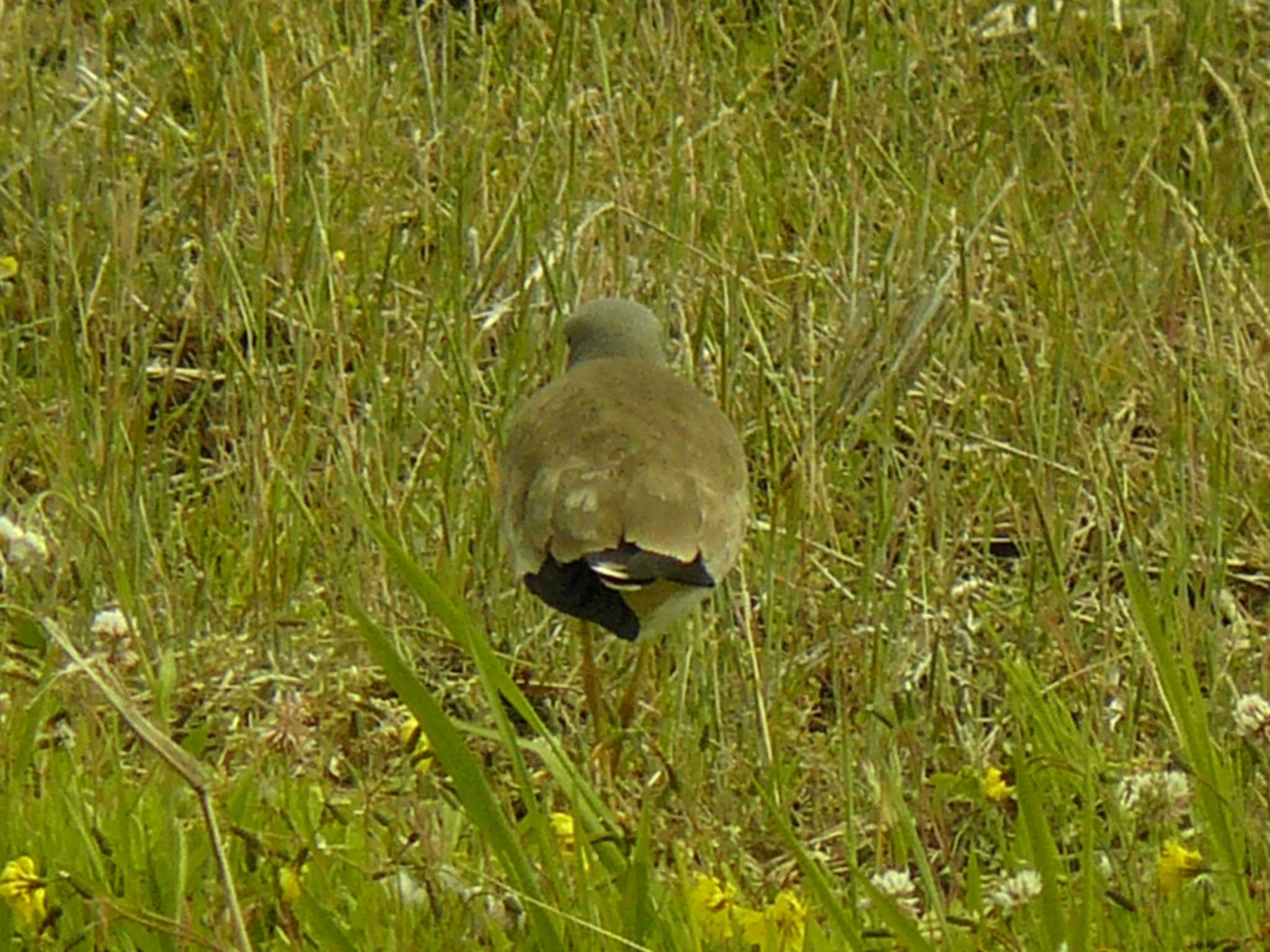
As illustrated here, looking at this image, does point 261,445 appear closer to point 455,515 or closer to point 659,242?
point 455,515

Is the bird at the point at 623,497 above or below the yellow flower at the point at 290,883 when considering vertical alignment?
below

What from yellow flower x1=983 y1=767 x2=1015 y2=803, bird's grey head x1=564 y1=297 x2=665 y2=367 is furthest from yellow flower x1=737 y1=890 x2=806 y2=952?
bird's grey head x1=564 y1=297 x2=665 y2=367

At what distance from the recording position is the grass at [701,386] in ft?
10.5

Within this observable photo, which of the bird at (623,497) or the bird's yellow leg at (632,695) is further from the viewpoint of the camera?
the bird's yellow leg at (632,695)

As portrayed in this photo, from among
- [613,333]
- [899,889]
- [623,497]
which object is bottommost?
[613,333]

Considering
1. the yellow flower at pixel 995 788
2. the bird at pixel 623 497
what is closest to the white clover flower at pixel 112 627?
the bird at pixel 623 497

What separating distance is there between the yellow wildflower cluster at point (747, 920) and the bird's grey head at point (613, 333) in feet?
6.60

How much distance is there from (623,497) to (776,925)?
1.25 metres

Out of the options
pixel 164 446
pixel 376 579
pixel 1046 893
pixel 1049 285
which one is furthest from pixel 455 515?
pixel 1046 893

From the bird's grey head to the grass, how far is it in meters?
0.14

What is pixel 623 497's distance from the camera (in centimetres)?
410

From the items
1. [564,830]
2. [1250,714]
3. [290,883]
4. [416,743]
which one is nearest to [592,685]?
[564,830]

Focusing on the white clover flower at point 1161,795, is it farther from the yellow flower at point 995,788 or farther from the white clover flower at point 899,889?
the white clover flower at point 899,889

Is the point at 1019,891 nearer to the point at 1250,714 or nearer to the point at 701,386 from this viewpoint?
the point at 1250,714
